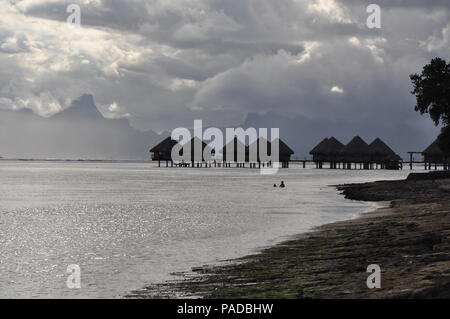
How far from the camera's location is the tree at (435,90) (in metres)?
52.3

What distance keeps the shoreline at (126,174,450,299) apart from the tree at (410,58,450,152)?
35.1 metres

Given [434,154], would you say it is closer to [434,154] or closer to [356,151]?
[434,154]

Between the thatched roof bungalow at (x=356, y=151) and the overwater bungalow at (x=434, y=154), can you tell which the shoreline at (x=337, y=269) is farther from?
the thatched roof bungalow at (x=356, y=151)

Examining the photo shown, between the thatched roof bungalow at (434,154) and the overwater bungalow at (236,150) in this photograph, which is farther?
the overwater bungalow at (236,150)

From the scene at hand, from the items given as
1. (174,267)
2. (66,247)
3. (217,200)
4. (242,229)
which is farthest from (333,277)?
(217,200)

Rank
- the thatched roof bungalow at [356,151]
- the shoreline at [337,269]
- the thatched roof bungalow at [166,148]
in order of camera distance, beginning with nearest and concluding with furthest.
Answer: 1. the shoreline at [337,269]
2. the thatched roof bungalow at [356,151]
3. the thatched roof bungalow at [166,148]

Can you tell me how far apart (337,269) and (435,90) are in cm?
4353

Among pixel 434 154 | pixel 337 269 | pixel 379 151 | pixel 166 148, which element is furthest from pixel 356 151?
pixel 337 269

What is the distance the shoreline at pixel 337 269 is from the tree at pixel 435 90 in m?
35.1

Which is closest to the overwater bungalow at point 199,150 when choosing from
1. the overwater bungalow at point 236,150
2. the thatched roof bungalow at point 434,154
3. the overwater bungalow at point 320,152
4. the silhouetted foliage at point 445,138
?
the overwater bungalow at point 236,150

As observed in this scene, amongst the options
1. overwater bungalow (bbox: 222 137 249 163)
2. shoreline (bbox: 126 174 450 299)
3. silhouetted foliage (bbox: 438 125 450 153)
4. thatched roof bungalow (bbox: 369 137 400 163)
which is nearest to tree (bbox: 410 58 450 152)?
silhouetted foliage (bbox: 438 125 450 153)

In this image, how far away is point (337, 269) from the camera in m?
12.5

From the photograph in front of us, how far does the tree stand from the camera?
172 ft
